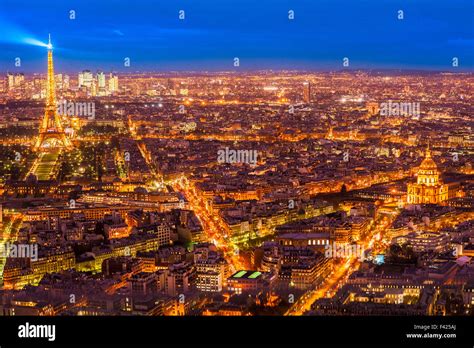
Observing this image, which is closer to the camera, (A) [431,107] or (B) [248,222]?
(B) [248,222]

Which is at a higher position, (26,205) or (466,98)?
(466,98)

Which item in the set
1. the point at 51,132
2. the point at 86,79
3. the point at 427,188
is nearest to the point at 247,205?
the point at 427,188

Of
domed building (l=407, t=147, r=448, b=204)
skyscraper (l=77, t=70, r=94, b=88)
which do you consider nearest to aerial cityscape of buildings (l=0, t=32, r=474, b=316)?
domed building (l=407, t=147, r=448, b=204)

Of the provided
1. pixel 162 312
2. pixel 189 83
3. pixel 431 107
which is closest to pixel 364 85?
pixel 431 107

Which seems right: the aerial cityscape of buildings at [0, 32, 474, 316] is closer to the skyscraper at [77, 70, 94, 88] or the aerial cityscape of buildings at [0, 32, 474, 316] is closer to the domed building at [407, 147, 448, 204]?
the domed building at [407, 147, 448, 204]

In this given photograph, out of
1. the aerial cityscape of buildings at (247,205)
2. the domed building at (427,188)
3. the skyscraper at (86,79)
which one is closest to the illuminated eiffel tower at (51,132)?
the aerial cityscape of buildings at (247,205)

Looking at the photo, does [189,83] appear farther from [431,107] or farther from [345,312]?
[345,312]

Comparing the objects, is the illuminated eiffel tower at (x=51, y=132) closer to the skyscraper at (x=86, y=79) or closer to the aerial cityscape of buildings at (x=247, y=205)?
the aerial cityscape of buildings at (x=247, y=205)
